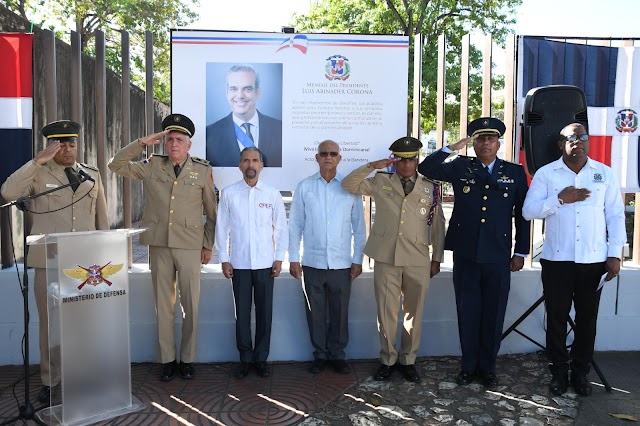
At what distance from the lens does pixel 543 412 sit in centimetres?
351

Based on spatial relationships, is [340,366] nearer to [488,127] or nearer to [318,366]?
[318,366]

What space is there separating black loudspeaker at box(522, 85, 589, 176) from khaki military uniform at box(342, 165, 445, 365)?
0.77m

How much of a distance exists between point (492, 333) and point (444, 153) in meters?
1.31

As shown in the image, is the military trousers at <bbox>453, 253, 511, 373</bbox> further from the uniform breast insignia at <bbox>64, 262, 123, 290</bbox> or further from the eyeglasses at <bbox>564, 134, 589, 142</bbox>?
the uniform breast insignia at <bbox>64, 262, 123, 290</bbox>

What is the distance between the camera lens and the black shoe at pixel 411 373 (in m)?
3.99

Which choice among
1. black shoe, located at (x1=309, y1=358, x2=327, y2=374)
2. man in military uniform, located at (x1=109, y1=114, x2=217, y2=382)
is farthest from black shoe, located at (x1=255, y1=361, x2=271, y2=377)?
man in military uniform, located at (x1=109, y1=114, x2=217, y2=382)

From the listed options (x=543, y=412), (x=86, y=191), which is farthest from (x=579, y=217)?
(x=86, y=191)

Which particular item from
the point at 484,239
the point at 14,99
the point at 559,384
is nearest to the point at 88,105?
the point at 14,99

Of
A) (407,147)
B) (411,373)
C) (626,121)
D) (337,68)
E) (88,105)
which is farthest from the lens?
(88,105)

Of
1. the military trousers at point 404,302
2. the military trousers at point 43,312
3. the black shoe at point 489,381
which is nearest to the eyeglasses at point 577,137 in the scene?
the military trousers at point 404,302

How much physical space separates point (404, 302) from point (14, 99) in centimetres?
318

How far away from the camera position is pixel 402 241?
3.92 metres

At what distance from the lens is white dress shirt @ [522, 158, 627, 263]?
361cm

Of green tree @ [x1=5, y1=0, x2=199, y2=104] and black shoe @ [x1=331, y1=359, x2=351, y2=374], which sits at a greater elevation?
green tree @ [x1=5, y1=0, x2=199, y2=104]
